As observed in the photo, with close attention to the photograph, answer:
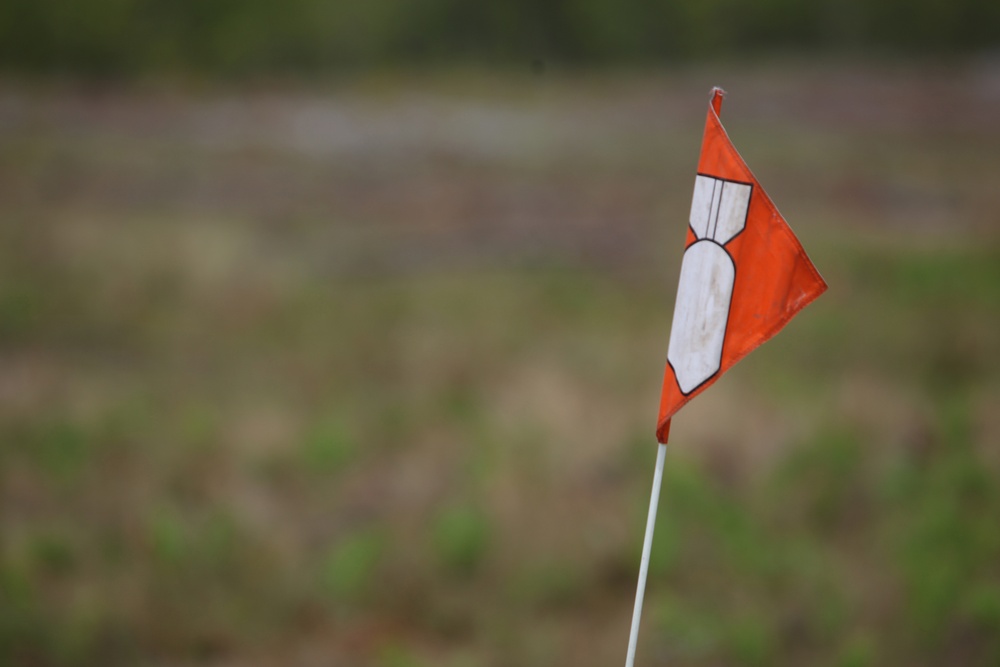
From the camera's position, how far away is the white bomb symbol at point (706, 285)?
79.1 inches

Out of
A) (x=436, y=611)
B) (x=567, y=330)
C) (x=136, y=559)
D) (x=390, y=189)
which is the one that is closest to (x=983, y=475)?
(x=436, y=611)

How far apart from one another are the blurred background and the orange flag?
202cm

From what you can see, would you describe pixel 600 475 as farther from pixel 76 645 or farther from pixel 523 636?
pixel 76 645

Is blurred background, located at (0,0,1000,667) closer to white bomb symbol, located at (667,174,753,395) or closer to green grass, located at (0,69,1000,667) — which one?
green grass, located at (0,69,1000,667)

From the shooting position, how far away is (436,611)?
409 centimetres

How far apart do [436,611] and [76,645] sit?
61.0 inches

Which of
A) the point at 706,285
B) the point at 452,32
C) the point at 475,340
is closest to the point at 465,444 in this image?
the point at 475,340

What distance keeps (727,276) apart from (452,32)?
14.8 meters

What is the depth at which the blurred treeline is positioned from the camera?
13789mm

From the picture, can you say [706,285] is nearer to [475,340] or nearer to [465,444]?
[465,444]

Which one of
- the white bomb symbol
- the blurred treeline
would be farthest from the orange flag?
the blurred treeline

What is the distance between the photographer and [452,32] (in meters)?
15.8

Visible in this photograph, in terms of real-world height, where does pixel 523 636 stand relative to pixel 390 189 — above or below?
below

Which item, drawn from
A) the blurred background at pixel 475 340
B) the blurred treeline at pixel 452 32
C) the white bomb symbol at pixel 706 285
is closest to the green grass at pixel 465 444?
the blurred background at pixel 475 340
